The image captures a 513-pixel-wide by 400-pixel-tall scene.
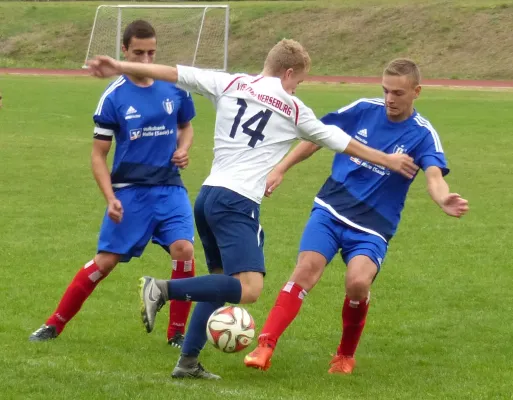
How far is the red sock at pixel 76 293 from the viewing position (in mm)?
6746

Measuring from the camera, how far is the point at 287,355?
653 centimetres

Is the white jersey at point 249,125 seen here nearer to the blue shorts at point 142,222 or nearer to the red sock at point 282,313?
the red sock at point 282,313

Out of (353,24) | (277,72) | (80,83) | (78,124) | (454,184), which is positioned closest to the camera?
(277,72)

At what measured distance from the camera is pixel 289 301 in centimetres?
605

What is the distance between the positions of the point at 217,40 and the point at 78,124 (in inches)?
556

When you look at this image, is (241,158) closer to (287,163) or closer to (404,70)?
(287,163)

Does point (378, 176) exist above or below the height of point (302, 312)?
above

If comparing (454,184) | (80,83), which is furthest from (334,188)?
(80,83)

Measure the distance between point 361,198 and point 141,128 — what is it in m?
1.47

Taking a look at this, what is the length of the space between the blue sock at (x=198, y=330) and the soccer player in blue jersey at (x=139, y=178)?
2.90 feet

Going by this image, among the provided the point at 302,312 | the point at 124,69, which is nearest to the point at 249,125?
the point at 124,69

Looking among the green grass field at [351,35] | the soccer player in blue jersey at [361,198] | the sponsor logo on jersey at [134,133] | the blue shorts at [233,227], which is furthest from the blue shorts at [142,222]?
the green grass field at [351,35]

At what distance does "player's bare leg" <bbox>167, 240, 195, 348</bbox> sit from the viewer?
21.8ft

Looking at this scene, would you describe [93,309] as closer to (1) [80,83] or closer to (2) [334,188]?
(2) [334,188]
